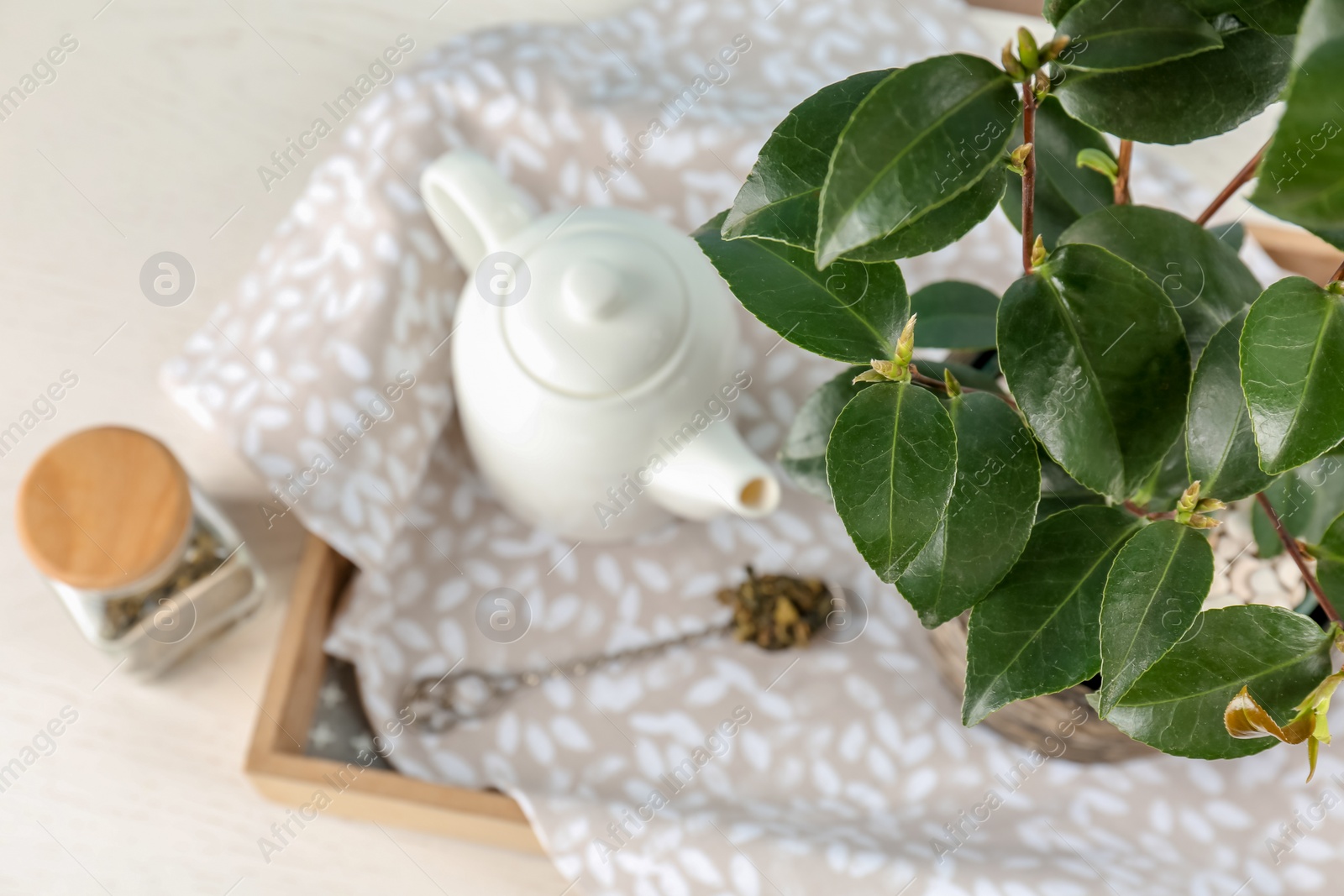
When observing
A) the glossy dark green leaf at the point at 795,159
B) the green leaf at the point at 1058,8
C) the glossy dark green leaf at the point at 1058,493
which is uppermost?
the glossy dark green leaf at the point at 795,159

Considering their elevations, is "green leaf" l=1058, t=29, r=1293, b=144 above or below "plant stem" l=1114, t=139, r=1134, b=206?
above

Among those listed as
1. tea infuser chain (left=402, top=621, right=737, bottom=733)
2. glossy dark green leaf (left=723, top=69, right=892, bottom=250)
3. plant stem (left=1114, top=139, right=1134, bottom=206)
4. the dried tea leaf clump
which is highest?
glossy dark green leaf (left=723, top=69, right=892, bottom=250)

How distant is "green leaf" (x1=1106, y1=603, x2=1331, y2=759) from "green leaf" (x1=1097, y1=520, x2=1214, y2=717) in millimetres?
11

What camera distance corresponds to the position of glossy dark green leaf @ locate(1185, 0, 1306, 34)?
21cm

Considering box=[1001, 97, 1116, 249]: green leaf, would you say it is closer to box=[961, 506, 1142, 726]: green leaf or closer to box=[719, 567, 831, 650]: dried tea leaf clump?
box=[961, 506, 1142, 726]: green leaf

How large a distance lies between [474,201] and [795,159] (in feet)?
0.84

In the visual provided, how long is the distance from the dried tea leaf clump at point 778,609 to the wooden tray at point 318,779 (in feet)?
0.46

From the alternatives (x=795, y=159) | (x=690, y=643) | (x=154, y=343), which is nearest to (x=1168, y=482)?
(x=795, y=159)

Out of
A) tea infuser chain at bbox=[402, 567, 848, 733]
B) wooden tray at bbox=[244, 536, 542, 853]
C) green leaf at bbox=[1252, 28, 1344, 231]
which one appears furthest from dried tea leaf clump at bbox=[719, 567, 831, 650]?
green leaf at bbox=[1252, 28, 1344, 231]

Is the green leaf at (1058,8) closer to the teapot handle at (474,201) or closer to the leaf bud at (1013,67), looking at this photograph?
the leaf bud at (1013,67)

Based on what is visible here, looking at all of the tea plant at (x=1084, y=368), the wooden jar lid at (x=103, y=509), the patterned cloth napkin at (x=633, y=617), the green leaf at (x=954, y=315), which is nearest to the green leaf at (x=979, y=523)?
the tea plant at (x=1084, y=368)

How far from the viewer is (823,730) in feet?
1.57

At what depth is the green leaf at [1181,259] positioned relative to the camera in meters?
0.26

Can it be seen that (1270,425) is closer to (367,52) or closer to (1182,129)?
(1182,129)
